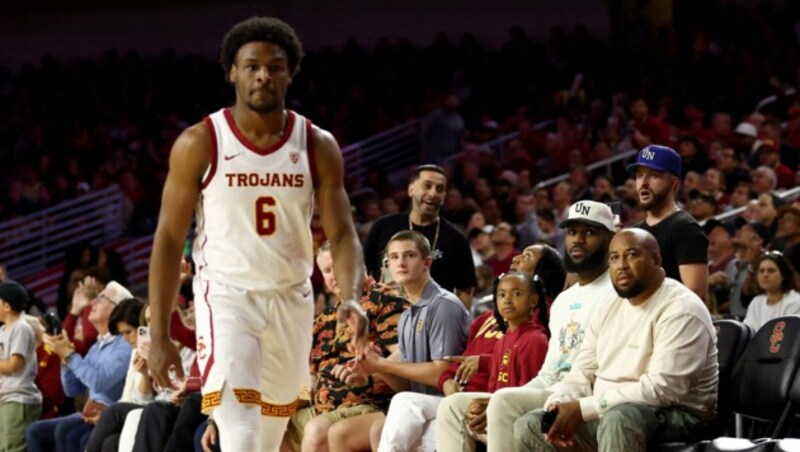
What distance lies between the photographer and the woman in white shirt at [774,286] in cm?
873

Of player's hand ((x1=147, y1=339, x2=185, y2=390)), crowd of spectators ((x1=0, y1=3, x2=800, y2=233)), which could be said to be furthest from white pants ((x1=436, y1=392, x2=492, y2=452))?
crowd of spectators ((x1=0, y1=3, x2=800, y2=233))

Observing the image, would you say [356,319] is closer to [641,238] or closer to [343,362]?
[641,238]

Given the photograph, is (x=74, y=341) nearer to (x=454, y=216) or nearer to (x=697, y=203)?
(x=454, y=216)

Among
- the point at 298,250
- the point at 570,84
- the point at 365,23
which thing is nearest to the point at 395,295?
the point at 298,250

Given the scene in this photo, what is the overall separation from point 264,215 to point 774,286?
466 centimetres

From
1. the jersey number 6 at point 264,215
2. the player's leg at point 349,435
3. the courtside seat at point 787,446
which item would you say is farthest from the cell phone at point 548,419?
the jersey number 6 at point 264,215

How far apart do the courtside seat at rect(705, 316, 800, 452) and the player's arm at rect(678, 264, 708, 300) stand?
354 millimetres

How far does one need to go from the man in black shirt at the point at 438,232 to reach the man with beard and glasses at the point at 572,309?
1.34 metres

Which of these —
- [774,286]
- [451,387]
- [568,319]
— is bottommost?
[451,387]

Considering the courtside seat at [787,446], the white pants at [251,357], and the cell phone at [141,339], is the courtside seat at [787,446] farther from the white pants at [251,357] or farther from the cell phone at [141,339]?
the cell phone at [141,339]

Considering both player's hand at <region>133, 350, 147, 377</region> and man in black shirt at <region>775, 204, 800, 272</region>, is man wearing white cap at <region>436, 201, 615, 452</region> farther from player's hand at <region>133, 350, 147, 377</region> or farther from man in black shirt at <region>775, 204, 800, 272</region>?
man in black shirt at <region>775, 204, 800, 272</region>

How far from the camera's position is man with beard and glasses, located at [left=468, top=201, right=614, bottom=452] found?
6719mm

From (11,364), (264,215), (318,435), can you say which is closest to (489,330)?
(318,435)

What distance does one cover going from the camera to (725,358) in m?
6.82
